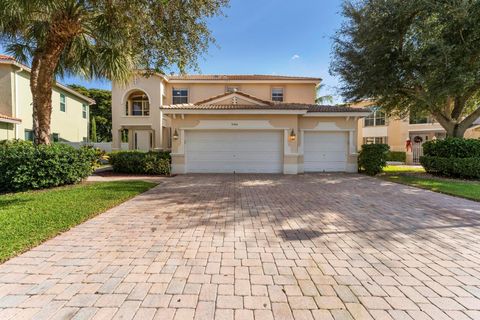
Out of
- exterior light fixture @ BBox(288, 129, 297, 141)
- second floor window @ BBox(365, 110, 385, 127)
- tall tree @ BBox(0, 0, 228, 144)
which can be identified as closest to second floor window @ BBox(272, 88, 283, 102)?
exterior light fixture @ BBox(288, 129, 297, 141)

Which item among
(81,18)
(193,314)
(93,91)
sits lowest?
(193,314)

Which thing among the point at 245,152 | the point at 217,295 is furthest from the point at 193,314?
the point at 245,152

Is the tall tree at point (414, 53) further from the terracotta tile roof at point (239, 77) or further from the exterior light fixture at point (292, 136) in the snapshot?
the terracotta tile roof at point (239, 77)

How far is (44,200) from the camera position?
716cm

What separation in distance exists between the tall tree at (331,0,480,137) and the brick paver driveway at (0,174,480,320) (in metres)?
7.28

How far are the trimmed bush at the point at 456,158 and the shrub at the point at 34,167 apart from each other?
52.0 ft

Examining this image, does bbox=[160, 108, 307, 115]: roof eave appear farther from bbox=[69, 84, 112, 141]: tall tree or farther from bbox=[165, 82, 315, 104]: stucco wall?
bbox=[69, 84, 112, 141]: tall tree

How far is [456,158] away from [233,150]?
1030cm

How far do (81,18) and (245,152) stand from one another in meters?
8.79

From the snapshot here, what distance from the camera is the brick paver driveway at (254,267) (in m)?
2.62

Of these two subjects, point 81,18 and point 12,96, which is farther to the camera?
point 12,96

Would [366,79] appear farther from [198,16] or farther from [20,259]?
[20,259]

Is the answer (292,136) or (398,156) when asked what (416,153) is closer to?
(398,156)

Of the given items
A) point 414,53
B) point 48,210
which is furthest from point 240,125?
point 48,210
